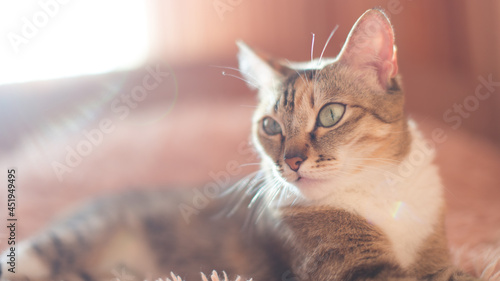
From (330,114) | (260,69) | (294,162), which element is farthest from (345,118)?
(260,69)

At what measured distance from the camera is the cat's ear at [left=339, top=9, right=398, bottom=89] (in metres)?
0.85

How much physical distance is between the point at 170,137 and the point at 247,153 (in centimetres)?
53

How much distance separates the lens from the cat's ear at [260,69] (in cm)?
108

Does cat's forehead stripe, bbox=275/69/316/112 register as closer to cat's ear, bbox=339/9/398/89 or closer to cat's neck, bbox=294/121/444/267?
cat's ear, bbox=339/9/398/89

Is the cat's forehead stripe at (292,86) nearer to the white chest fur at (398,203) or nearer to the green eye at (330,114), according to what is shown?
the green eye at (330,114)

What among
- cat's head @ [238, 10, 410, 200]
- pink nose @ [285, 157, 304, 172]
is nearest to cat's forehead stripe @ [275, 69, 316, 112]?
cat's head @ [238, 10, 410, 200]

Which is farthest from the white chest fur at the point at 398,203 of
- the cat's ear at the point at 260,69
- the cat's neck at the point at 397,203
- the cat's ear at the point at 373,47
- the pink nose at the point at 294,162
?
the cat's ear at the point at 260,69

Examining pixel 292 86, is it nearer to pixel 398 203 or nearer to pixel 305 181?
pixel 305 181

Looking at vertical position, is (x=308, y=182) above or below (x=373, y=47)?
below

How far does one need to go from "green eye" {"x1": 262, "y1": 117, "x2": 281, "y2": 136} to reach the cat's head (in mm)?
10

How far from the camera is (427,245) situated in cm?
92

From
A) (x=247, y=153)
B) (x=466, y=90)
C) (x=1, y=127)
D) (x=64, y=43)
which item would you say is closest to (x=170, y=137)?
(x=247, y=153)

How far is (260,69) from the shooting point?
1.14m

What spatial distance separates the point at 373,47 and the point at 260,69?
34cm
